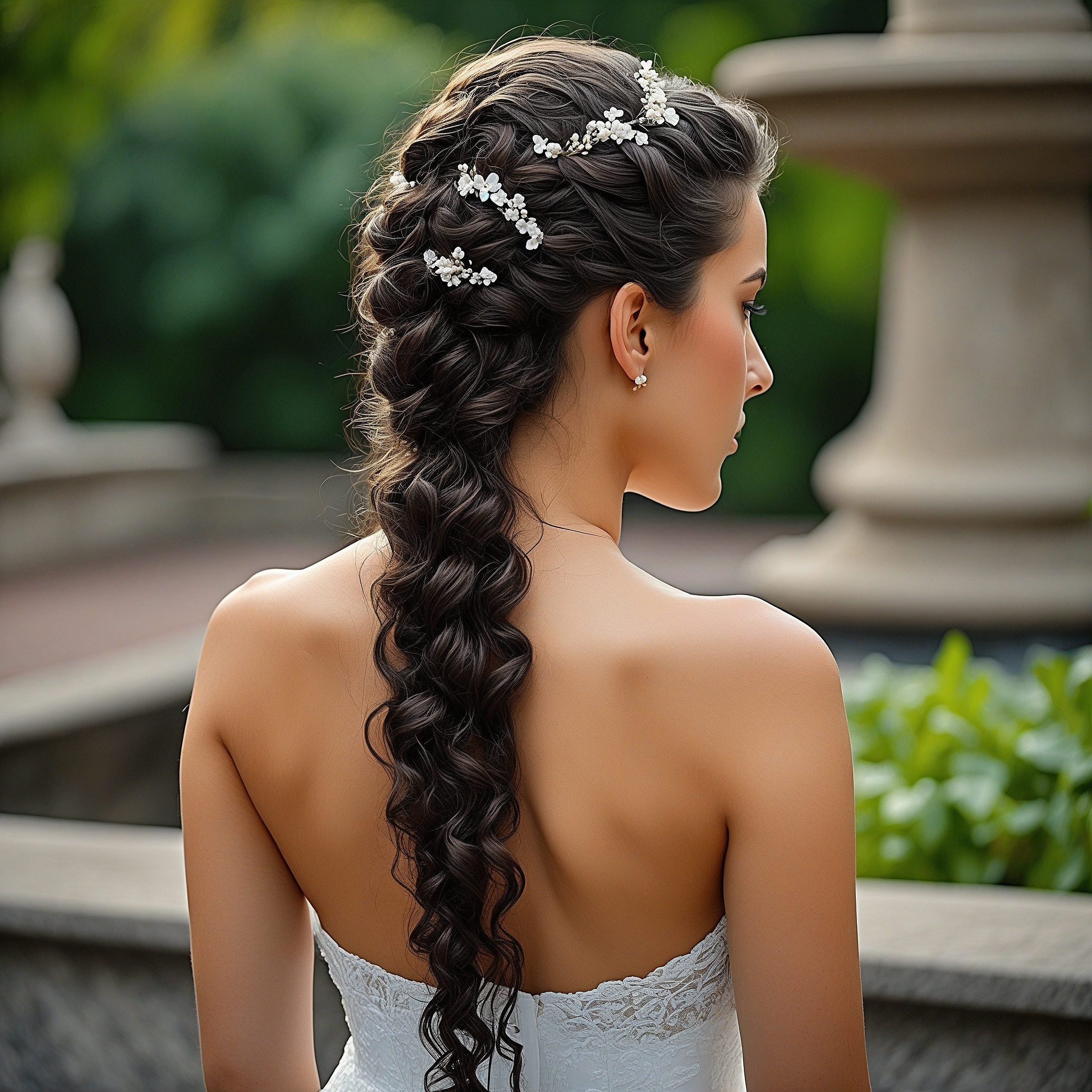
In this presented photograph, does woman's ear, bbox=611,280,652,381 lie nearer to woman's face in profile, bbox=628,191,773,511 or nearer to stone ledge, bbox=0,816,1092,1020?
woman's face in profile, bbox=628,191,773,511

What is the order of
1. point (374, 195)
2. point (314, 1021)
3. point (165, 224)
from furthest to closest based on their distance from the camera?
point (165, 224)
point (314, 1021)
point (374, 195)

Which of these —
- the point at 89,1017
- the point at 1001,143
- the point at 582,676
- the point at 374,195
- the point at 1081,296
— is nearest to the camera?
the point at 582,676

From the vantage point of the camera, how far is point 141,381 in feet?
43.6

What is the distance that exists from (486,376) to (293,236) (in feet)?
38.6

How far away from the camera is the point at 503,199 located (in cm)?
136

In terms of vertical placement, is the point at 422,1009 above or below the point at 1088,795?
above

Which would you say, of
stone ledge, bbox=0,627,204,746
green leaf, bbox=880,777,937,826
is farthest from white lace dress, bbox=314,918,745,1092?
stone ledge, bbox=0,627,204,746

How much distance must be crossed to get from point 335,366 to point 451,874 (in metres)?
11.9

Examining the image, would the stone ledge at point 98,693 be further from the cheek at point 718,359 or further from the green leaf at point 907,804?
the cheek at point 718,359

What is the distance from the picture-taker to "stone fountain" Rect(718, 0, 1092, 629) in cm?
470

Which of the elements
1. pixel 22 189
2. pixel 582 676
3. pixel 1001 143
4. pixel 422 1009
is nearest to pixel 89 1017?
pixel 422 1009

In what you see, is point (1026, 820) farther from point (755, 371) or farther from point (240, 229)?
point (240, 229)

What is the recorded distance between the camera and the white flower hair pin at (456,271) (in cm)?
137

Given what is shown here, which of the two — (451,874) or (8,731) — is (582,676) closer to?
(451,874)
